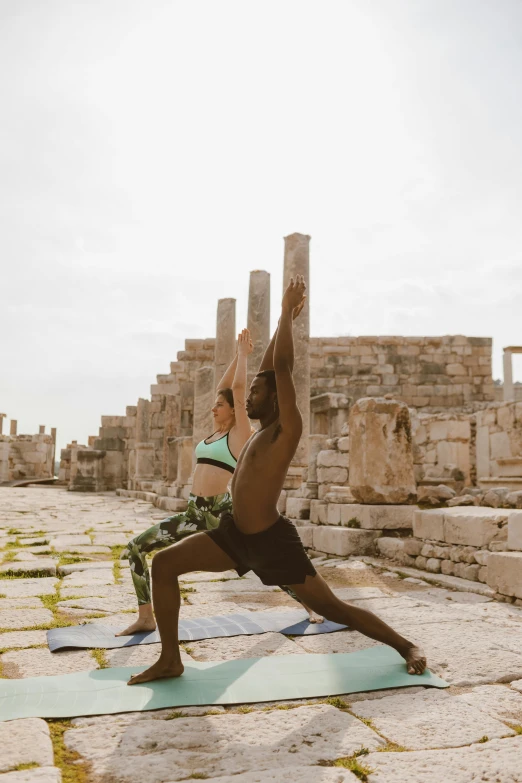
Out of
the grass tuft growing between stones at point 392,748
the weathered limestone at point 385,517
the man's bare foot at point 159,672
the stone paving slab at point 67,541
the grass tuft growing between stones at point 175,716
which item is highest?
the weathered limestone at point 385,517

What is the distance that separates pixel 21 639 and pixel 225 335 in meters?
12.5

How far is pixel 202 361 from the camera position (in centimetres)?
2433

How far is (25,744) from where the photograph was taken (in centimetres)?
240

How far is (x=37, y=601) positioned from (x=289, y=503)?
5.12 meters

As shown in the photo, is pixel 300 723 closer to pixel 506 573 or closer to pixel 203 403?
pixel 506 573

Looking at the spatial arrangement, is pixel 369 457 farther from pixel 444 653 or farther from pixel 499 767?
pixel 499 767

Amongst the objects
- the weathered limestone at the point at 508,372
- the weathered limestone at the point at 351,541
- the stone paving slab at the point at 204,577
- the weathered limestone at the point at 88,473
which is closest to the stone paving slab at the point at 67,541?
the stone paving slab at the point at 204,577

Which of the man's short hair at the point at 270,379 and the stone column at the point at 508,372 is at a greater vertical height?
the stone column at the point at 508,372

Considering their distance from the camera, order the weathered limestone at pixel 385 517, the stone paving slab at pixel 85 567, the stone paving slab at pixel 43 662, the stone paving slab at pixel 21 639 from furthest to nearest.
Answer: the weathered limestone at pixel 385 517 < the stone paving slab at pixel 85 567 < the stone paving slab at pixel 21 639 < the stone paving slab at pixel 43 662

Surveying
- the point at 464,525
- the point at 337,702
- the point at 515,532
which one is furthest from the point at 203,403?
the point at 337,702

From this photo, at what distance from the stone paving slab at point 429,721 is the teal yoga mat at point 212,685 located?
0.17 meters

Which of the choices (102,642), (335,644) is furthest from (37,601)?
(335,644)

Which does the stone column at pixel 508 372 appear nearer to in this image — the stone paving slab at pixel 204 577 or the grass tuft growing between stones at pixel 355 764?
the stone paving slab at pixel 204 577

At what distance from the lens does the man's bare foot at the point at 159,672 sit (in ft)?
10.2
